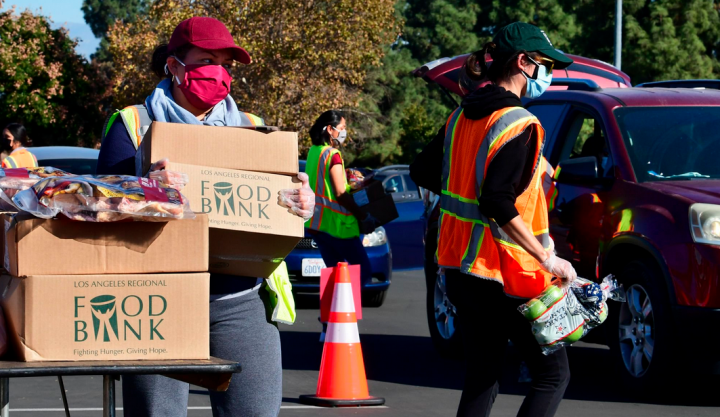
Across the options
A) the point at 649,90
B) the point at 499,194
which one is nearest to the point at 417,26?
the point at 649,90

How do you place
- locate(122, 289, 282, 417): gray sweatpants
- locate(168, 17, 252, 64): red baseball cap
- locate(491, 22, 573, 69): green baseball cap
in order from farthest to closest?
locate(491, 22, 573, 69): green baseball cap
locate(168, 17, 252, 64): red baseball cap
locate(122, 289, 282, 417): gray sweatpants

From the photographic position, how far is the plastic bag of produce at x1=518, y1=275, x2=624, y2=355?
399 cm

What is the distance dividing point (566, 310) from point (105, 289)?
186cm

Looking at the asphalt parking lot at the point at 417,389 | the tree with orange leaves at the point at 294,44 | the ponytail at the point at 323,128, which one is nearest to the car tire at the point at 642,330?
the asphalt parking lot at the point at 417,389

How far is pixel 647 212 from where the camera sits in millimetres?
6555

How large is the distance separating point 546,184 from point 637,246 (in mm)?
736

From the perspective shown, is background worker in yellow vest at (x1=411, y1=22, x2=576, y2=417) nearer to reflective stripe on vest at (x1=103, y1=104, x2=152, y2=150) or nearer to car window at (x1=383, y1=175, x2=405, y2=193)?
reflective stripe on vest at (x1=103, y1=104, x2=152, y2=150)

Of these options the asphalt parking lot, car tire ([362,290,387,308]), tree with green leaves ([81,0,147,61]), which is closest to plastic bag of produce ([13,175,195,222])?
the asphalt parking lot

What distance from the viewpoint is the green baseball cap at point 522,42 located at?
4.33 m

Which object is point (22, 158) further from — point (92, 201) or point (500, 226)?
point (92, 201)

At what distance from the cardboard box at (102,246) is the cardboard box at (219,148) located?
1.26 feet

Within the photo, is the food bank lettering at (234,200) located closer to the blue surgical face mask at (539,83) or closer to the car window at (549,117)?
the blue surgical face mask at (539,83)

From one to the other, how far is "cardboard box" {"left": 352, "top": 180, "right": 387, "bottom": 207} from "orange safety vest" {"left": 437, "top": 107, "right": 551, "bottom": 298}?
4607 mm

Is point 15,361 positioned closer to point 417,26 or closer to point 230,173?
point 230,173
